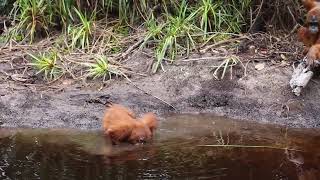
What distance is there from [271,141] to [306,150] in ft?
1.28

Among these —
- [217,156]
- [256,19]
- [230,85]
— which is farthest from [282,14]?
[217,156]

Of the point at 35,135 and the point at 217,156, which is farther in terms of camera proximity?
the point at 35,135

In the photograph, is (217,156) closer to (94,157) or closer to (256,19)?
(94,157)

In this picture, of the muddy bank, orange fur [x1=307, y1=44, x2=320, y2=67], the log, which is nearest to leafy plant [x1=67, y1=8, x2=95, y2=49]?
the muddy bank

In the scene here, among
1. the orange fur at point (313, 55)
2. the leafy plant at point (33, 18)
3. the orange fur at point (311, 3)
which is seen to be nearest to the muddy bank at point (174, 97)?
the orange fur at point (313, 55)

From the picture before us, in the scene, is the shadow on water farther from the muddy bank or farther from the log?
the log

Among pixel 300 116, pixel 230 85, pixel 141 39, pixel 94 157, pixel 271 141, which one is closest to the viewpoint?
pixel 94 157

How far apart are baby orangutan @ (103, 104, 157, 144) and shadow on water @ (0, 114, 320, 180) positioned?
9 cm

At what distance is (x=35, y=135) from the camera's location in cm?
572

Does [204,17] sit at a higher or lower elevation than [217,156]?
higher

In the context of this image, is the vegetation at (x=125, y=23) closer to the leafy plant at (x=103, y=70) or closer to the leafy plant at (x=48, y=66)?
the leafy plant at (x=48, y=66)

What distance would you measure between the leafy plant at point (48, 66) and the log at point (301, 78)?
2.75m

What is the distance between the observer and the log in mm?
6488

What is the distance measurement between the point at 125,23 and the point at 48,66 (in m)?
1.55
